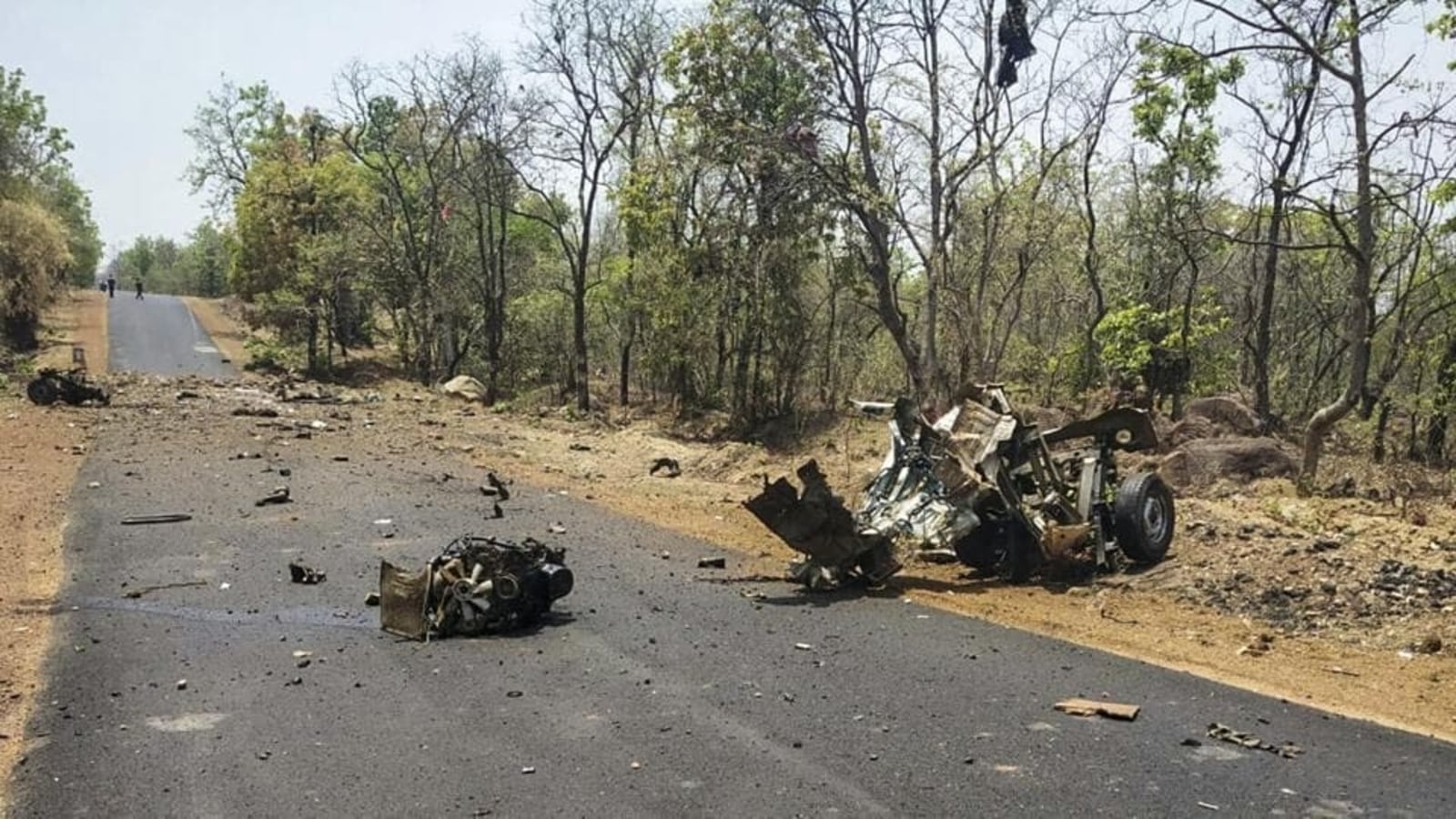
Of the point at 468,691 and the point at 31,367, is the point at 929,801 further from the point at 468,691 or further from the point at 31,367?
the point at 31,367

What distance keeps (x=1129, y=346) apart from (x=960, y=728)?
2183 centimetres

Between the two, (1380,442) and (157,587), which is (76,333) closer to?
(157,587)

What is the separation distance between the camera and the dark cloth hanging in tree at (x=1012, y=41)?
20.6 metres

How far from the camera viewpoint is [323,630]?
8.63 m

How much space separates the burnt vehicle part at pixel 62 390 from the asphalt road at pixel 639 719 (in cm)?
1603

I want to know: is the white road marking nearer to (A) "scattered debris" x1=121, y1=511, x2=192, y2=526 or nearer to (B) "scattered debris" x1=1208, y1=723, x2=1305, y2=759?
(B) "scattered debris" x1=1208, y1=723, x2=1305, y2=759

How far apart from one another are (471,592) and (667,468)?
1248 cm

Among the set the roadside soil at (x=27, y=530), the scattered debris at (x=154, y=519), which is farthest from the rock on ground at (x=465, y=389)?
the scattered debris at (x=154, y=519)

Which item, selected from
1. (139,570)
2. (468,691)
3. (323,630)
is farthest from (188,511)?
(468,691)

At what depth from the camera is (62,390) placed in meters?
24.4

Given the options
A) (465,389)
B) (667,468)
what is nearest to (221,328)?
(465,389)

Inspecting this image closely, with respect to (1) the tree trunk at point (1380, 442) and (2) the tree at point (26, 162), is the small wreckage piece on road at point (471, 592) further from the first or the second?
(2) the tree at point (26, 162)

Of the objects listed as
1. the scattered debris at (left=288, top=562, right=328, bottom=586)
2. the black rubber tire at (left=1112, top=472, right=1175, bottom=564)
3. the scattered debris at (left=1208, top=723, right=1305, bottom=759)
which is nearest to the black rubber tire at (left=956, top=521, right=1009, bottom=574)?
the black rubber tire at (left=1112, top=472, right=1175, bottom=564)

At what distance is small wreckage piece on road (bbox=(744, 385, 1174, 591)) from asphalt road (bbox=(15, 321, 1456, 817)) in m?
0.61
